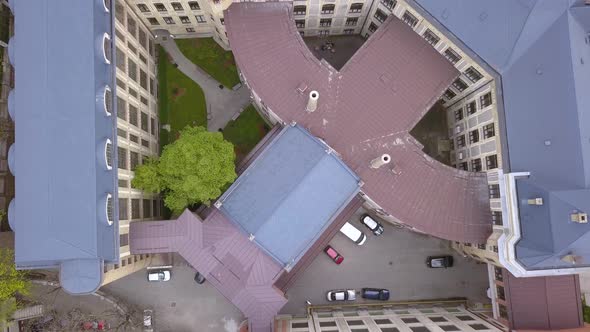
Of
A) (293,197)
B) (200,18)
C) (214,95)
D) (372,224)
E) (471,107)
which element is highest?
(200,18)

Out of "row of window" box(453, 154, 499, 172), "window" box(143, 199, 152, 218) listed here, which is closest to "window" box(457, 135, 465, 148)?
"row of window" box(453, 154, 499, 172)

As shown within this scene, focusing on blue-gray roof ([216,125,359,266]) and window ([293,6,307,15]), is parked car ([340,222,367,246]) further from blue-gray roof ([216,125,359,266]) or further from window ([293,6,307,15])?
window ([293,6,307,15])

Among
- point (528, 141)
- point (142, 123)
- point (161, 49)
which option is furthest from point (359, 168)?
point (161, 49)

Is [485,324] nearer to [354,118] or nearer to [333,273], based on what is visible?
[333,273]

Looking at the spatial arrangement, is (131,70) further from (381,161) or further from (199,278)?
(381,161)

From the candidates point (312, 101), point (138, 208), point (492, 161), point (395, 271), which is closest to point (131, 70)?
point (138, 208)

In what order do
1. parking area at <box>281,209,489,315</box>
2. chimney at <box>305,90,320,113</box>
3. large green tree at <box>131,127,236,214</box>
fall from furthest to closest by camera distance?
1. parking area at <box>281,209,489,315</box>
2. chimney at <box>305,90,320,113</box>
3. large green tree at <box>131,127,236,214</box>
